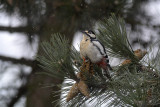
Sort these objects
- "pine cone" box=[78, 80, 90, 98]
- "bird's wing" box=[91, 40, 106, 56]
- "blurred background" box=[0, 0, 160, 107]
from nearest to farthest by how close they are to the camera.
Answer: "pine cone" box=[78, 80, 90, 98] < "bird's wing" box=[91, 40, 106, 56] < "blurred background" box=[0, 0, 160, 107]

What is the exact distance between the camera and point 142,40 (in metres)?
2.02

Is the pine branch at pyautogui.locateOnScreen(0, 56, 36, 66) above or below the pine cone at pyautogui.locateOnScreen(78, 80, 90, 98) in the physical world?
below

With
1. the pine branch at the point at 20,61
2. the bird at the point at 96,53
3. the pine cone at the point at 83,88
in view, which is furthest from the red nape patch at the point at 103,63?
the pine branch at the point at 20,61

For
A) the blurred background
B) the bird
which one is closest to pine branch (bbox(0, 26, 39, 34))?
the blurred background

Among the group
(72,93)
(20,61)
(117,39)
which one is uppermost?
(117,39)

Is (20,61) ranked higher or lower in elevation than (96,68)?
lower

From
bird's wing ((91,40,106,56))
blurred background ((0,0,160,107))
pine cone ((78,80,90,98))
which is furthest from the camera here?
blurred background ((0,0,160,107))

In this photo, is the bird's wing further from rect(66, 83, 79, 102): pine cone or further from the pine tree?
rect(66, 83, 79, 102): pine cone

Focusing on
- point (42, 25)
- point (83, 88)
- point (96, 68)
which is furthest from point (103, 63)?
point (42, 25)

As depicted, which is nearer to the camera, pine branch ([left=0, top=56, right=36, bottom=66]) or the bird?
the bird

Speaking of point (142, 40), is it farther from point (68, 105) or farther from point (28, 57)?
point (68, 105)

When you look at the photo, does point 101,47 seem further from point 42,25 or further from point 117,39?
point 42,25

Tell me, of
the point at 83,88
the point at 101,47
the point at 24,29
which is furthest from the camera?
the point at 24,29

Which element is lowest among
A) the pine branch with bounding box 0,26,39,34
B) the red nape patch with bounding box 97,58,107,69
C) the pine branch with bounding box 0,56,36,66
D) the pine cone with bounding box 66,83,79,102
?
the pine branch with bounding box 0,56,36,66
